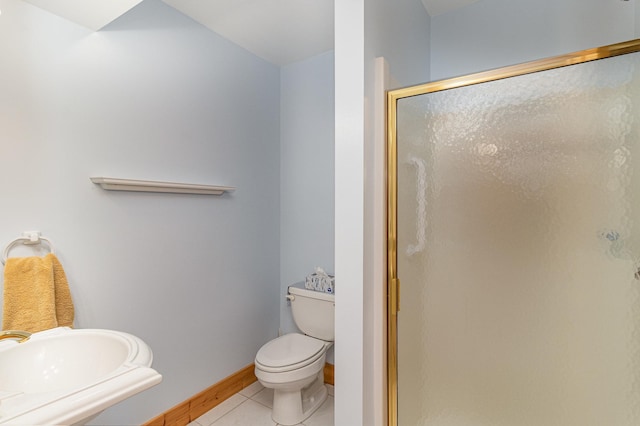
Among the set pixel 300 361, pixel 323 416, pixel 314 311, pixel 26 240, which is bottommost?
pixel 323 416

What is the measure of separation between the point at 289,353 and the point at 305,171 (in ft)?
4.35

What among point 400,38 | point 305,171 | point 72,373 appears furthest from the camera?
point 305,171

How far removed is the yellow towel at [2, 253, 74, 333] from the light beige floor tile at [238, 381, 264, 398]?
50.9 inches

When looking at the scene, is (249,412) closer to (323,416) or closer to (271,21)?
(323,416)

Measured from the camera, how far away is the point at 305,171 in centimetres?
250

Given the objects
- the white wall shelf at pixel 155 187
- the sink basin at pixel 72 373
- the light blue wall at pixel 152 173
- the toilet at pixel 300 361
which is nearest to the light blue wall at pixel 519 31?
the light blue wall at pixel 152 173

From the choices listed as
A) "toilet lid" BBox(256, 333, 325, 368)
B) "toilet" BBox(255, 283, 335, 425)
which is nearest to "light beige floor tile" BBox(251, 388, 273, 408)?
"toilet" BBox(255, 283, 335, 425)

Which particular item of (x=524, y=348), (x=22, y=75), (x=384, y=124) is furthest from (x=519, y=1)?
(x=22, y=75)

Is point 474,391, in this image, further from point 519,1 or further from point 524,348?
point 519,1

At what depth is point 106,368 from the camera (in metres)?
1.00

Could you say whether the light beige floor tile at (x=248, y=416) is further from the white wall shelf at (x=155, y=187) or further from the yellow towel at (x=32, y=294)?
the white wall shelf at (x=155, y=187)

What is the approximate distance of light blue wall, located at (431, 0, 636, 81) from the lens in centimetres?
164

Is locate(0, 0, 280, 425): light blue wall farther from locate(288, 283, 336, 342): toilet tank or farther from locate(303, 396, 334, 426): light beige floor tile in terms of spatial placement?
locate(303, 396, 334, 426): light beige floor tile

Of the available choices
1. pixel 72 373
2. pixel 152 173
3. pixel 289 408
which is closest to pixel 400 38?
pixel 152 173
